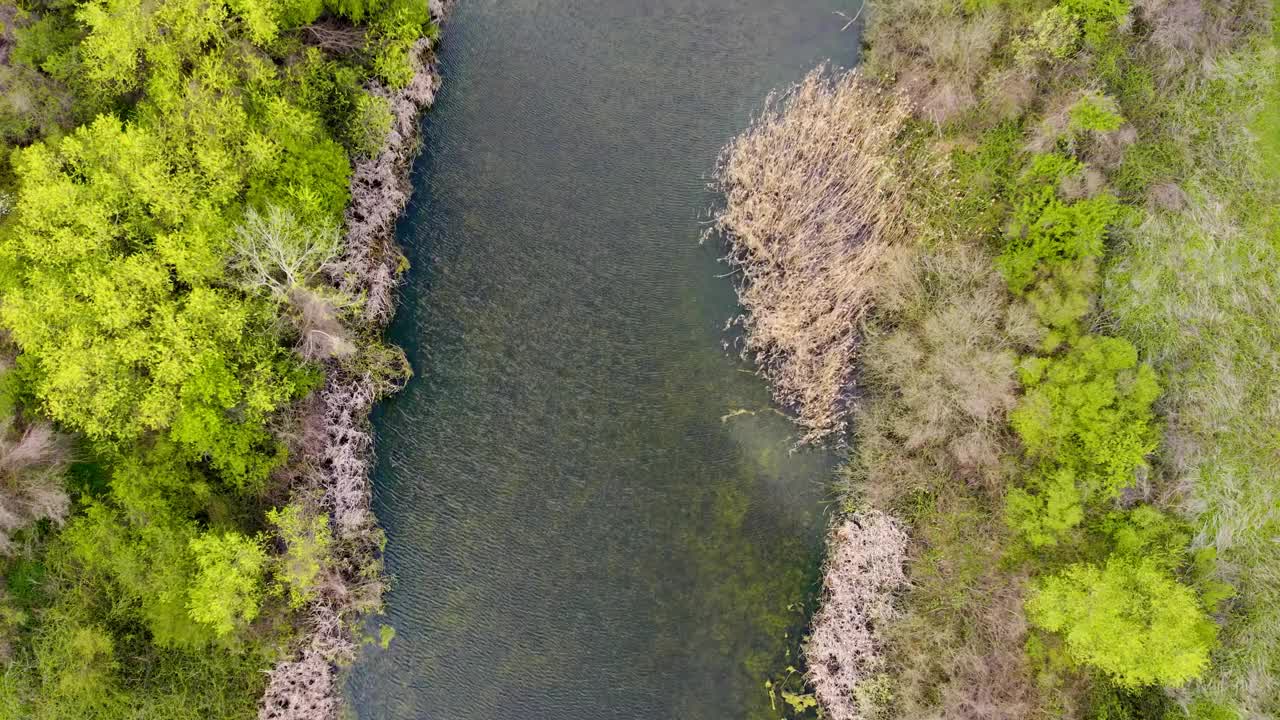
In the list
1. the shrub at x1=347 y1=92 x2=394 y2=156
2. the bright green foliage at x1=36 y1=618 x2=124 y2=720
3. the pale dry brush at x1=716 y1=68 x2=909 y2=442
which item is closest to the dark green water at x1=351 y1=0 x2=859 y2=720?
the pale dry brush at x1=716 y1=68 x2=909 y2=442

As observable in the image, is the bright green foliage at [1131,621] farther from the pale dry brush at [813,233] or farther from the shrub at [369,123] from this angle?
the shrub at [369,123]

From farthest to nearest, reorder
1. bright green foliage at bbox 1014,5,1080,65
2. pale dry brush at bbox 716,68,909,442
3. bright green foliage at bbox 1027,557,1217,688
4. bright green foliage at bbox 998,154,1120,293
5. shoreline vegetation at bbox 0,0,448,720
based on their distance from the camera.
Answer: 1. pale dry brush at bbox 716,68,909,442
2. bright green foliage at bbox 1014,5,1080,65
3. bright green foliage at bbox 998,154,1120,293
4. bright green foliage at bbox 1027,557,1217,688
5. shoreline vegetation at bbox 0,0,448,720

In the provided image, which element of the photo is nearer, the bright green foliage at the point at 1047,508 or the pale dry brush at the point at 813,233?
the bright green foliage at the point at 1047,508

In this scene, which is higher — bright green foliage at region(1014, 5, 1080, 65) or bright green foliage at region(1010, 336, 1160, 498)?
bright green foliage at region(1014, 5, 1080, 65)

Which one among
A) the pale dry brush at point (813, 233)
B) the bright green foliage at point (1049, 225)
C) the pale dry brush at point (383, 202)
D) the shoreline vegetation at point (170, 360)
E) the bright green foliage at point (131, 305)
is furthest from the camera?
the pale dry brush at point (813, 233)

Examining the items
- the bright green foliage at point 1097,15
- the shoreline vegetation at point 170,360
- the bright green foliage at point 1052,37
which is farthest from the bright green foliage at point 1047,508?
the shoreline vegetation at point 170,360

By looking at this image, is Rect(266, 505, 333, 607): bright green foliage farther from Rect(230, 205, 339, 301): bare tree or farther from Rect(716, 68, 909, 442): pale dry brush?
Rect(716, 68, 909, 442): pale dry brush

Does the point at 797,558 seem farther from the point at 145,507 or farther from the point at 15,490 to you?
the point at 15,490
